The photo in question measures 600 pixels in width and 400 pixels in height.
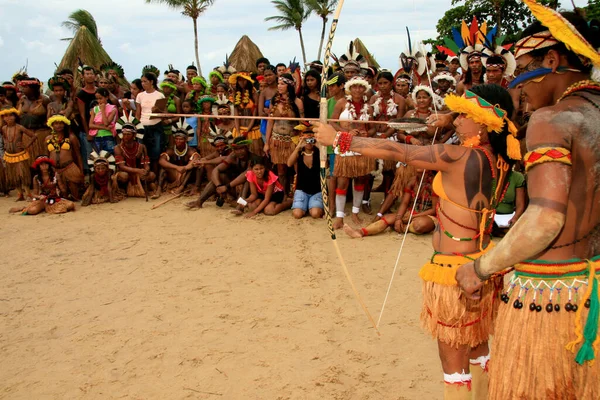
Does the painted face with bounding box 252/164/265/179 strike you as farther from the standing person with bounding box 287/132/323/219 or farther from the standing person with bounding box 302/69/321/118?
the standing person with bounding box 302/69/321/118

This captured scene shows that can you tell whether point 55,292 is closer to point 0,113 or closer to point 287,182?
point 287,182

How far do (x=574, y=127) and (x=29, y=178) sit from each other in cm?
880

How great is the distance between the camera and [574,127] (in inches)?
70.1

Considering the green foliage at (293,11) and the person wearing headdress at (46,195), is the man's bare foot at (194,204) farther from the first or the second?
the green foliage at (293,11)

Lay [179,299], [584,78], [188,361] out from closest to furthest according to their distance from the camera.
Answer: [584,78] → [188,361] → [179,299]

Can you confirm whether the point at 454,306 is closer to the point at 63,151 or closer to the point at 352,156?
the point at 352,156

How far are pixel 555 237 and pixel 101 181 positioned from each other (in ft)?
25.3

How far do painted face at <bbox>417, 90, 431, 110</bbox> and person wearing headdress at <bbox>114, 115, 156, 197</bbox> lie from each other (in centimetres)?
459

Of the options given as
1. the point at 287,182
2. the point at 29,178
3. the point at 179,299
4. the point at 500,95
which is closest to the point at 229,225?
the point at 287,182

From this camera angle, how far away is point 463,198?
99.3 inches

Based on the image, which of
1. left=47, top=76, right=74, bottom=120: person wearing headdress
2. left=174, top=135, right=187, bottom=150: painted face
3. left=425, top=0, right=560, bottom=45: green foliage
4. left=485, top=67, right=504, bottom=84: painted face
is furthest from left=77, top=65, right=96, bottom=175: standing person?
left=425, top=0, right=560, bottom=45: green foliage

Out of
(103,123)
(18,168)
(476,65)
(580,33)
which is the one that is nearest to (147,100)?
(103,123)

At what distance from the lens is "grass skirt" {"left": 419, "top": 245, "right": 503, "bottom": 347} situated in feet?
8.28

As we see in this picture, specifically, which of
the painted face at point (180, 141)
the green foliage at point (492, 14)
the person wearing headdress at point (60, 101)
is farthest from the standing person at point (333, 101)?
the green foliage at point (492, 14)
